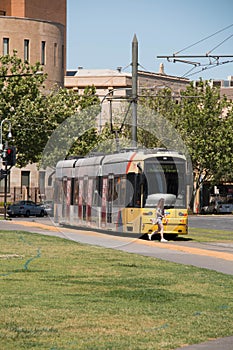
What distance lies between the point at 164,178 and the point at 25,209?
42758mm

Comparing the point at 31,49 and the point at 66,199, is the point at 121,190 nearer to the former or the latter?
the point at 66,199

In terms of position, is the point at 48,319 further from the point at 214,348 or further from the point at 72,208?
the point at 72,208

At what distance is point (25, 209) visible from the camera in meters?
78.2

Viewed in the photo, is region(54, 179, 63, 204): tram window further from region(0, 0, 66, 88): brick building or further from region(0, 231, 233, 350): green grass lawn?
region(0, 0, 66, 88): brick building

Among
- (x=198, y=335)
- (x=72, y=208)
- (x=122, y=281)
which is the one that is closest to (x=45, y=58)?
(x=72, y=208)

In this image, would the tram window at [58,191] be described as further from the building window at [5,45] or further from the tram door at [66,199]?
the building window at [5,45]

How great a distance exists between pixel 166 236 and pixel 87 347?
97.6 ft

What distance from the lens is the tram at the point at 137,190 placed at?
1443 inches

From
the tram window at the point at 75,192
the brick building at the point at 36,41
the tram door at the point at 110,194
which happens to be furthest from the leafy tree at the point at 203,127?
the tram door at the point at 110,194

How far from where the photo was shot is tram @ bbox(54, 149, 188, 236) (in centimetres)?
3666

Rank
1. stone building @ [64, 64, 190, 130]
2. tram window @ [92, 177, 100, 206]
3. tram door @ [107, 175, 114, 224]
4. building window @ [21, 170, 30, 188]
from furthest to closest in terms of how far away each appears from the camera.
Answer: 1. stone building @ [64, 64, 190, 130]
2. building window @ [21, 170, 30, 188]
3. tram window @ [92, 177, 100, 206]
4. tram door @ [107, 175, 114, 224]

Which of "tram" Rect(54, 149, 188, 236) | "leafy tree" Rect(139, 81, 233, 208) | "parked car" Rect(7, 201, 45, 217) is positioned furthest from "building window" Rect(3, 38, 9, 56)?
"tram" Rect(54, 149, 188, 236)


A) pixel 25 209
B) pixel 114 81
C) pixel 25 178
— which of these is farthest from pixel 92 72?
pixel 25 209

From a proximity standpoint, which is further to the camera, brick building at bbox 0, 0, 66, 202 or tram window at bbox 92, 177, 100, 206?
brick building at bbox 0, 0, 66, 202
